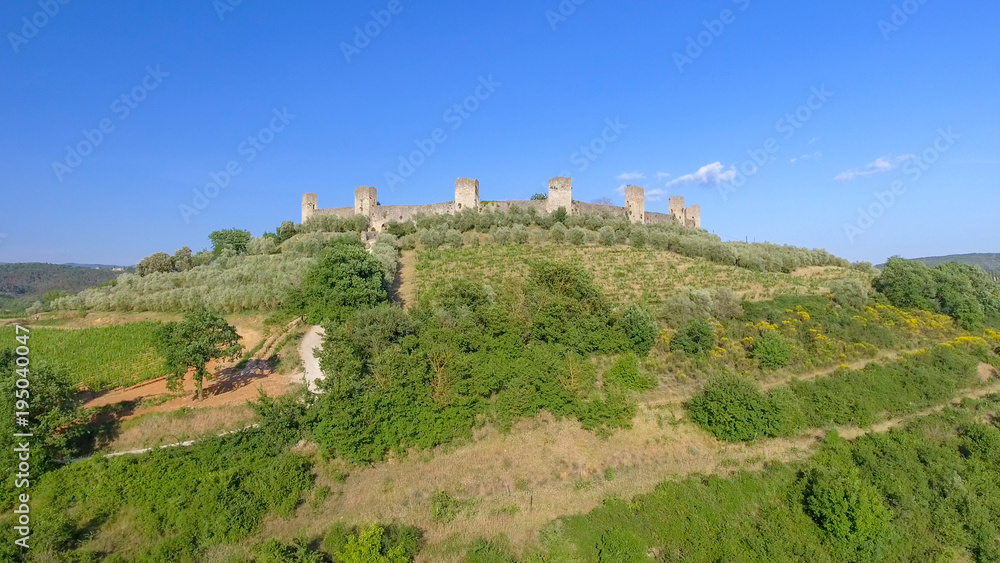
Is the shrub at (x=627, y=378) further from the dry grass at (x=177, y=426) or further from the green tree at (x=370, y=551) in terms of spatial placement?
the dry grass at (x=177, y=426)

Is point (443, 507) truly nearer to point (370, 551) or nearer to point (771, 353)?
point (370, 551)

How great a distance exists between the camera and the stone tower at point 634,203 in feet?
140

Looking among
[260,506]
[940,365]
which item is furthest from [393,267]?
[940,365]

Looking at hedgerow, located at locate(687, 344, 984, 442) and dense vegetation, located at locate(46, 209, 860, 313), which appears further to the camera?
dense vegetation, located at locate(46, 209, 860, 313)

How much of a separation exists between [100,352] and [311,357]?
24.7ft

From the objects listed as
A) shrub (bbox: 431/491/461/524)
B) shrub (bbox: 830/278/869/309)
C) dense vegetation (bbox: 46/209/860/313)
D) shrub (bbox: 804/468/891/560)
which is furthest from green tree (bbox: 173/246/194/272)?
shrub (bbox: 830/278/869/309)

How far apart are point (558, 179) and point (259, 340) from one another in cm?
2857

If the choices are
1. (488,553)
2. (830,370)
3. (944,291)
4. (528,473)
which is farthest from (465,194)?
(488,553)

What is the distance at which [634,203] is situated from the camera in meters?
42.8

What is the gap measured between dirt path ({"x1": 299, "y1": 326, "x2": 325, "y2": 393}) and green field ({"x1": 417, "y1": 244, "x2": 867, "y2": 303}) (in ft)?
24.2

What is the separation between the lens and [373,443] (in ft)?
40.1

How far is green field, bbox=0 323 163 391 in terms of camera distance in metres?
14.8

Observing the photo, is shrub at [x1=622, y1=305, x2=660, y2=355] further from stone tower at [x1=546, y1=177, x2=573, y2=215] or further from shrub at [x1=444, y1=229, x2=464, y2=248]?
stone tower at [x1=546, y1=177, x2=573, y2=215]

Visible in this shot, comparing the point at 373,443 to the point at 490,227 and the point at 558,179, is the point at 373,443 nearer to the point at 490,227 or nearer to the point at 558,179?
the point at 490,227
